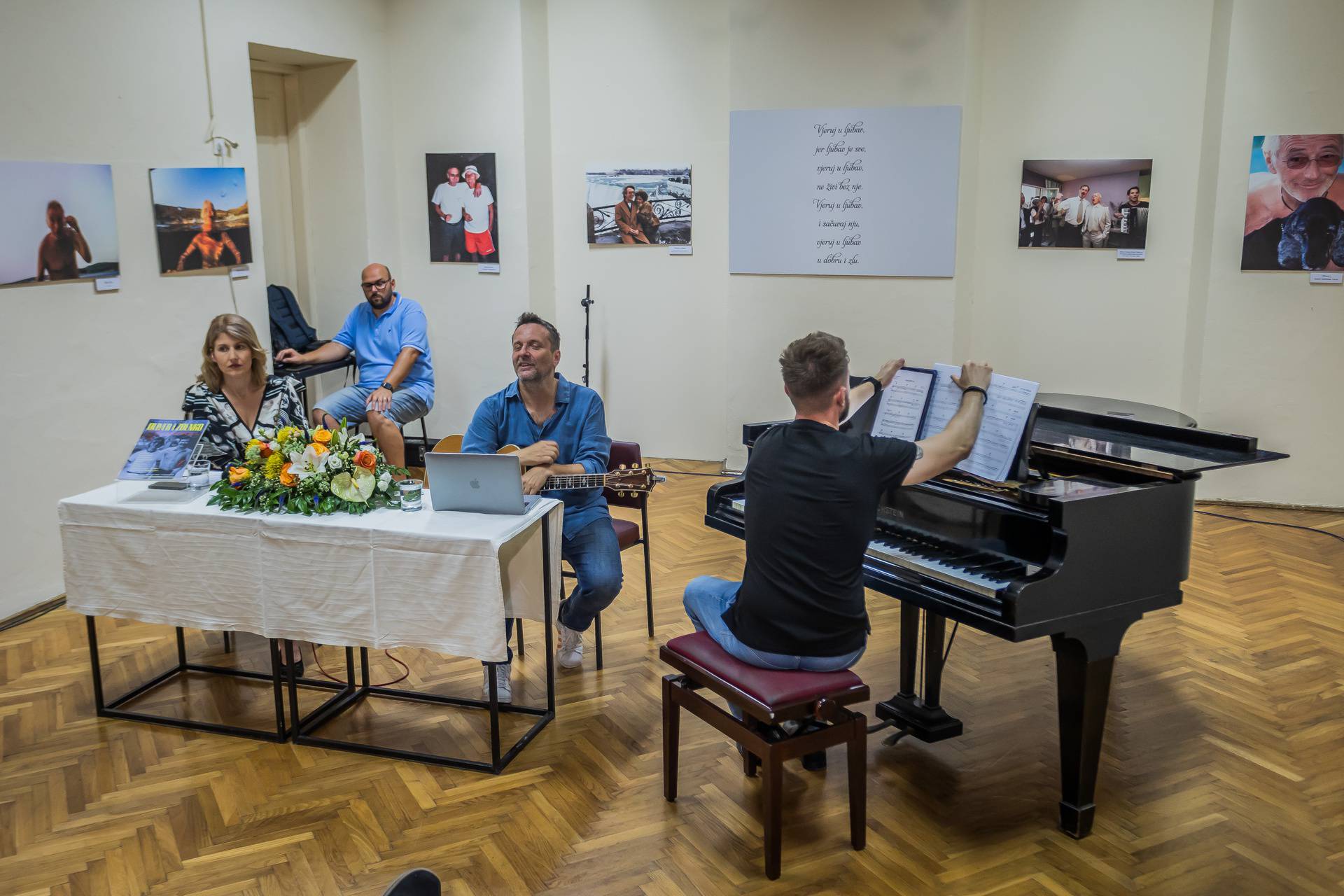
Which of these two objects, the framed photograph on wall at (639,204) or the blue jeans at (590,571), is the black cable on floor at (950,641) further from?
the framed photograph on wall at (639,204)

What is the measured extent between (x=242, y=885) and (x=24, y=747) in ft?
4.28

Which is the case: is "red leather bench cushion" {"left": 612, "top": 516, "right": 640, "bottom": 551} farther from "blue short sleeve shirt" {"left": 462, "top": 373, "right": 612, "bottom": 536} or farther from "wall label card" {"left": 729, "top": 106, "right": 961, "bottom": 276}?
"wall label card" {"left": 729, "top": 106, "right": 961, "bottom": 276}

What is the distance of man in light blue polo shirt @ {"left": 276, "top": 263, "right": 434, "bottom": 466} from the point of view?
20.5ft

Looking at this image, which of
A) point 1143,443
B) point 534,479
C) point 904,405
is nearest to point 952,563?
point 904,405

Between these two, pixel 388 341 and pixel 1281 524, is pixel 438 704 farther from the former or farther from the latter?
pixel 1281 524

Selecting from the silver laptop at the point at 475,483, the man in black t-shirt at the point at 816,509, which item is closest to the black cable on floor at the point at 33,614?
the silver laptop at the point at 475,483

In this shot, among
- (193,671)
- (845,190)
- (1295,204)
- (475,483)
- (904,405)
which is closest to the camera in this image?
(904,405)

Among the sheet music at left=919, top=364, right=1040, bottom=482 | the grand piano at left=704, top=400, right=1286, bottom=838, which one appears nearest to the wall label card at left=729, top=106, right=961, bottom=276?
the grand piano at left=704, top=400, right=1286, bottom=838

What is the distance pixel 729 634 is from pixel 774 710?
0.35m

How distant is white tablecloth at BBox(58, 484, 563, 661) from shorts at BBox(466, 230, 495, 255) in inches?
144

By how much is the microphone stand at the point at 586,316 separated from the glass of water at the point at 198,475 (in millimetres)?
3677

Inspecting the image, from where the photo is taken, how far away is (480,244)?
7250 mm

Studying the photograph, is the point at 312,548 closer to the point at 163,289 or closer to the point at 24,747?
the point at 24,747

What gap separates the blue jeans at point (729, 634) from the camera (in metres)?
3.01
